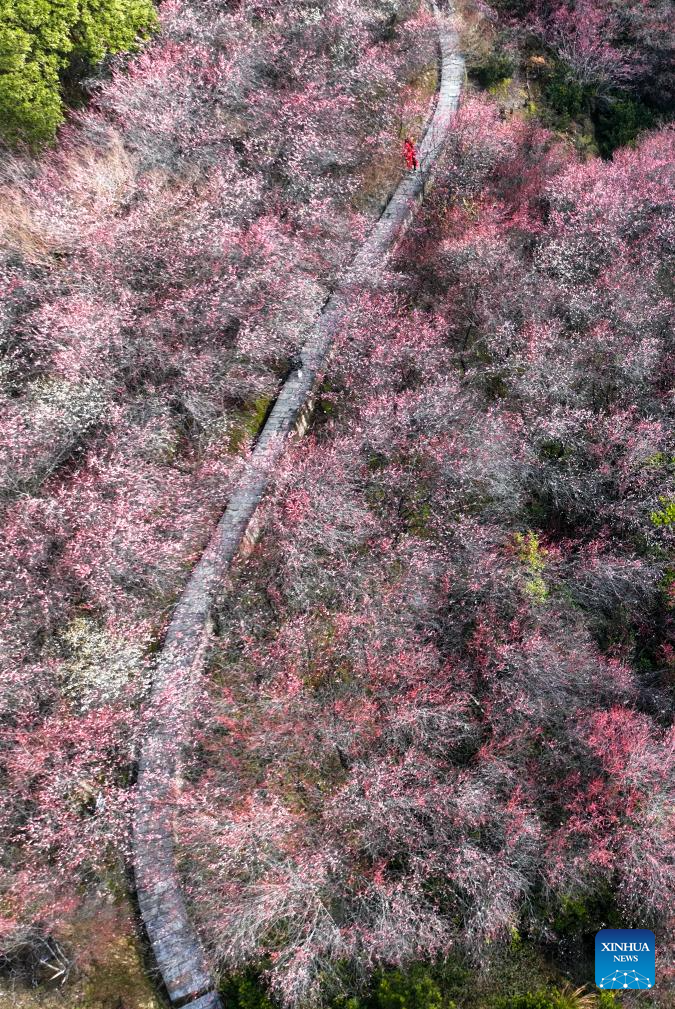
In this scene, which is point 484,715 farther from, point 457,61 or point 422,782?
point 457,61

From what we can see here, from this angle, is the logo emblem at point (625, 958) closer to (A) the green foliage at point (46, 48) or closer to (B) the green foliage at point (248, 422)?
(B) the green foliage at point (248, 422)

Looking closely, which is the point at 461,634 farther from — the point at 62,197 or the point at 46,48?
the point at 46,48

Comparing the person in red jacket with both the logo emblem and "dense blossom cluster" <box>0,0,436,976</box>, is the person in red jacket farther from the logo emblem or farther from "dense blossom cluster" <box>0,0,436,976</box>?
the logo emblem

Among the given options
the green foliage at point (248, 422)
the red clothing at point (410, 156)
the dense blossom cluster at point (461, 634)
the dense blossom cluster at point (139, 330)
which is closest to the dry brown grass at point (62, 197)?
the dense blossom cluster at point (139, 330)

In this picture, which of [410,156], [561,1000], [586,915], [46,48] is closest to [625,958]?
[586,915]

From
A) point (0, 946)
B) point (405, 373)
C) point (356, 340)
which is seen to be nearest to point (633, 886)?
point (0, 946)
